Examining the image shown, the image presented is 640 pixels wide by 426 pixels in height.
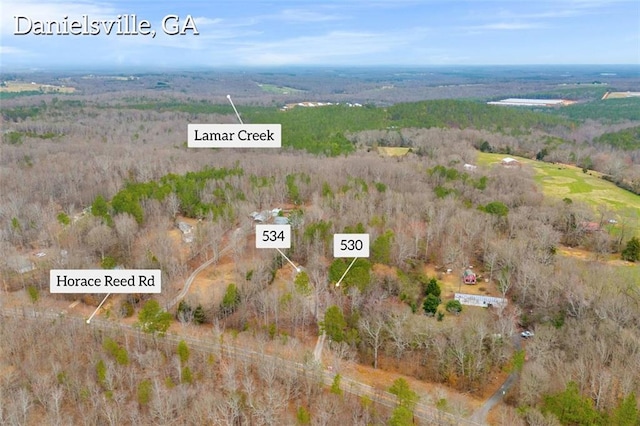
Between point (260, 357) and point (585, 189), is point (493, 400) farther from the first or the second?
point (585, 189)

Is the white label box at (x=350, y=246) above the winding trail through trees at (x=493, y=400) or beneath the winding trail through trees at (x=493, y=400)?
above

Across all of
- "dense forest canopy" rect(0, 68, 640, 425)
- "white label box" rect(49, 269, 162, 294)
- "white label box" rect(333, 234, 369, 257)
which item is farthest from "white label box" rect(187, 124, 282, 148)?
"dense forest canopy" rect(0, 68, 640, 425)

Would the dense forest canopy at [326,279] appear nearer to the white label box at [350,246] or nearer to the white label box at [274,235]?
the white label box at [350,246]

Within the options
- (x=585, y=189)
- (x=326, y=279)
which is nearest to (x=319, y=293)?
(x=326, y=279)

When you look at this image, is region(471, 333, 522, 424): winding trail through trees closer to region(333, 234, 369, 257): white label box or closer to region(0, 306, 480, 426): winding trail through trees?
region(0, 306, 480, 426): winding trail through trees

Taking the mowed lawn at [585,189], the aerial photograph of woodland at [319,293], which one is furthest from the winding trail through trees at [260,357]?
the mowed lawn at [585,189]

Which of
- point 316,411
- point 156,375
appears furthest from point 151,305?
point 316,411
